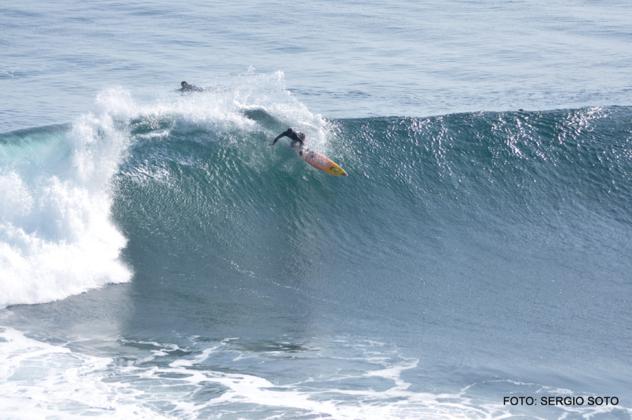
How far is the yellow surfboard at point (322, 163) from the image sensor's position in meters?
23.9

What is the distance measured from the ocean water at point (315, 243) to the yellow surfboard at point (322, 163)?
236 millimetres

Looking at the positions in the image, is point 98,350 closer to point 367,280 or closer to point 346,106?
point 367,280

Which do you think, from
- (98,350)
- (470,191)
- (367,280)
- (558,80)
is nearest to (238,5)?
(558,80)

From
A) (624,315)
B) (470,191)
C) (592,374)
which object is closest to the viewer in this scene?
(592,374)

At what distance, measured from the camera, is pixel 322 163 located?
23.9 metres

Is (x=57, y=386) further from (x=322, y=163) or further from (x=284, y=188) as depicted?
(x=322, y=163)

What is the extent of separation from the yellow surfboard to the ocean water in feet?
0.77

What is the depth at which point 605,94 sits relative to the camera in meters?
31.8

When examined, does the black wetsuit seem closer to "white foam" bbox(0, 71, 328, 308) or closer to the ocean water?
the ocean water

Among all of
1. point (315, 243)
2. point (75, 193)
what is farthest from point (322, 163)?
point (75, 193)

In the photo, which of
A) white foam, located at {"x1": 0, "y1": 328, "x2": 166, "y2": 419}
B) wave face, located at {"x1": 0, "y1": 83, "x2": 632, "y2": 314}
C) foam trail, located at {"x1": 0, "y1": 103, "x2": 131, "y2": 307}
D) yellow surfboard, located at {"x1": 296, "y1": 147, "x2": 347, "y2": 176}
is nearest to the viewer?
white foam, located at {"x1": 0, "y1": 328, "x2": 166, "y2": 419}

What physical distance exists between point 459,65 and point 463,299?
1905 cm

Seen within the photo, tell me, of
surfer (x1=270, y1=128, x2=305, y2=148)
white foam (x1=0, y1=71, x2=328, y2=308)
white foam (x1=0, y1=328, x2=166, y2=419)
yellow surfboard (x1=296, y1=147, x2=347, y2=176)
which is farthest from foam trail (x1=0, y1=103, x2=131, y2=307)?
yellow surfboard (x1=296, y1=147, x2=347, y2=176)

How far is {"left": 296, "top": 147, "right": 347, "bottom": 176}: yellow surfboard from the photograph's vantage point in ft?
78.3
